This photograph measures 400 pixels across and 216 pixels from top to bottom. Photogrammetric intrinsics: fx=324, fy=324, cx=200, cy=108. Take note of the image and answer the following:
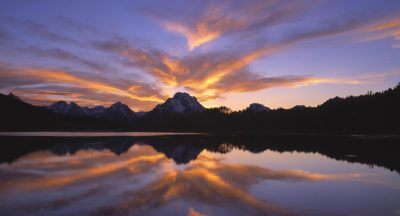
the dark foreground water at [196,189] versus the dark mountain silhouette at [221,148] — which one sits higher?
the dark mountain silhouette at [221,148]

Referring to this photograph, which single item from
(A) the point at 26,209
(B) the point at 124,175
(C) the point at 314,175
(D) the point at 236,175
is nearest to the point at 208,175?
(D) the point at 236,175

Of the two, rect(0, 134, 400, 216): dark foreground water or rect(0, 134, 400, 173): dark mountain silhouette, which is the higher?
rect(0, 134, 400, 173): dark mountain silhouette

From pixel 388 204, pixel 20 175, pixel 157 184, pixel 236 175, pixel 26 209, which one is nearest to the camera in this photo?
pixel 26 209

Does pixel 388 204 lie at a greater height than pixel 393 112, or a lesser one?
lesser

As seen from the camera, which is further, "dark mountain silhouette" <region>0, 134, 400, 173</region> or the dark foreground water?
"dark mountain silhouette" <region>0, 134, 400, 173</region>

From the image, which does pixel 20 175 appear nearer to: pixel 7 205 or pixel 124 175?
pixel 124 175

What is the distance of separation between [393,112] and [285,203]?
120 meters

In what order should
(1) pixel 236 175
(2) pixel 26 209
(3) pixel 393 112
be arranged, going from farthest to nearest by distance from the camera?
1. (3) pixel 393 112
2. (1) pixel 236 175
3. (2) pixel 26 209

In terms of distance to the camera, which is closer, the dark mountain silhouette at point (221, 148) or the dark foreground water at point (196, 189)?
the dark foreground water at point (196, 189)

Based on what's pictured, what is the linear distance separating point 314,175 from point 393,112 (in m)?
107

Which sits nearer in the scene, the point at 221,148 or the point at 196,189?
the point at 196,189

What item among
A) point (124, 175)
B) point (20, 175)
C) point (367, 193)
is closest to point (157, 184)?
point (124, 175)

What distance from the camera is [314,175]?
3102 cm

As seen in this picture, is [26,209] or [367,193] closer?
[26,209]
